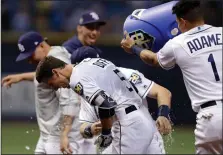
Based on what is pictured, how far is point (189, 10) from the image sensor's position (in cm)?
727

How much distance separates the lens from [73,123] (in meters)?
10.2

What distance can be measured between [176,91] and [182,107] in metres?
0.49

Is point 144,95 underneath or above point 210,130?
above

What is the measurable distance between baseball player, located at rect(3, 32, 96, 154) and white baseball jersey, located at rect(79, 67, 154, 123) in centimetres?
180

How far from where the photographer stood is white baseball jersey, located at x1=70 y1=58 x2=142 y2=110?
739 centimetres

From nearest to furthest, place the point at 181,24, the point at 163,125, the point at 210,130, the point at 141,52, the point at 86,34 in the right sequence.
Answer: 1. the point at 210,130
2. the point at 181,24
3. the point at 163,125
4. the point at 141,52
5. the point at 86,34

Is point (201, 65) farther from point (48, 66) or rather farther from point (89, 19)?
point (89, 19)

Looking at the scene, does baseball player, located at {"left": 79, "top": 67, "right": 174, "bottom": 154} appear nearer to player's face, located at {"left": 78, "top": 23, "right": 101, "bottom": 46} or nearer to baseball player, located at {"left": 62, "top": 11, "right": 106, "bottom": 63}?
baseball player, located at {"left": 62, "top": 11, "right": 106, "bottom": 63}

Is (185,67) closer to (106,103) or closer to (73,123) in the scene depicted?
(106,103)

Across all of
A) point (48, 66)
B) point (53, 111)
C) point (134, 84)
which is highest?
point (48, 66)

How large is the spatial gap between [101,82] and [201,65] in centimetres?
105

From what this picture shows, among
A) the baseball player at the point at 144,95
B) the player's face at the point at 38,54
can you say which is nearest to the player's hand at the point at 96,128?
the baseball player at the point at 144,95

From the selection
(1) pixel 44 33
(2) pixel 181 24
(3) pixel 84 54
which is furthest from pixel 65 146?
(1) pixel 44 33

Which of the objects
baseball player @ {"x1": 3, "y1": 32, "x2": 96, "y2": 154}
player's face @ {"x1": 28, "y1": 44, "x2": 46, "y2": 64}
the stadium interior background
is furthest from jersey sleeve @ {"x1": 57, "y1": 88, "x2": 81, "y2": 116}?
the stadium interior background
